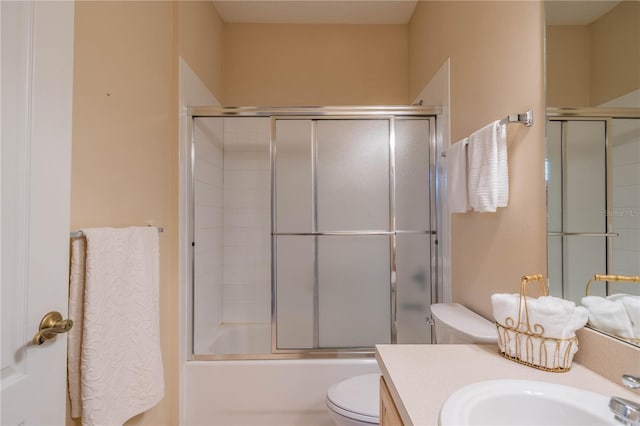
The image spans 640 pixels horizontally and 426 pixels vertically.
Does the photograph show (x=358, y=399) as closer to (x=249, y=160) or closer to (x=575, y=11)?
(x=575, y=11)

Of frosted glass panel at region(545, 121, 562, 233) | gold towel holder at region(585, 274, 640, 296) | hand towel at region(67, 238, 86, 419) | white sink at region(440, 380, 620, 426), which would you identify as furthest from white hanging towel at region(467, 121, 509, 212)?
hand towel at region(67, 238, 86, 419)

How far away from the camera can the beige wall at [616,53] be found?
29.0 inches

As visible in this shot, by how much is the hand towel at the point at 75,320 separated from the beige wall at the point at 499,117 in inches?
59.0

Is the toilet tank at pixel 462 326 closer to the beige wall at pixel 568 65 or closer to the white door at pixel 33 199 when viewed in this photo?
the beige wall at pixel 568 65

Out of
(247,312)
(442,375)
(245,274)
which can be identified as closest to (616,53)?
(442,375)

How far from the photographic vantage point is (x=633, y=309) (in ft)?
2.43

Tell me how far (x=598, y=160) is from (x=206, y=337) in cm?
230

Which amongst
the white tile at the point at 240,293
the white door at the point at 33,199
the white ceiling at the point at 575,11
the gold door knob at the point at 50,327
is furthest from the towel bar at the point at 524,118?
the white tile at the point at 240,293

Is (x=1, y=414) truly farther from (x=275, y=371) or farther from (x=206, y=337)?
(x=206, y=337)

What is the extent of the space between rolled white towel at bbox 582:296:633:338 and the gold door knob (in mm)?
1410

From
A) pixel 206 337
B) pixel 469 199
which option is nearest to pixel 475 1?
pixel 469 199

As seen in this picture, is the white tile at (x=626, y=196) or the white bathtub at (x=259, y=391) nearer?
the white tile at (x=626, y=196)

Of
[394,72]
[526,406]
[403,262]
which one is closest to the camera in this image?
[526,406]

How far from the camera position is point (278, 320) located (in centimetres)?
199
